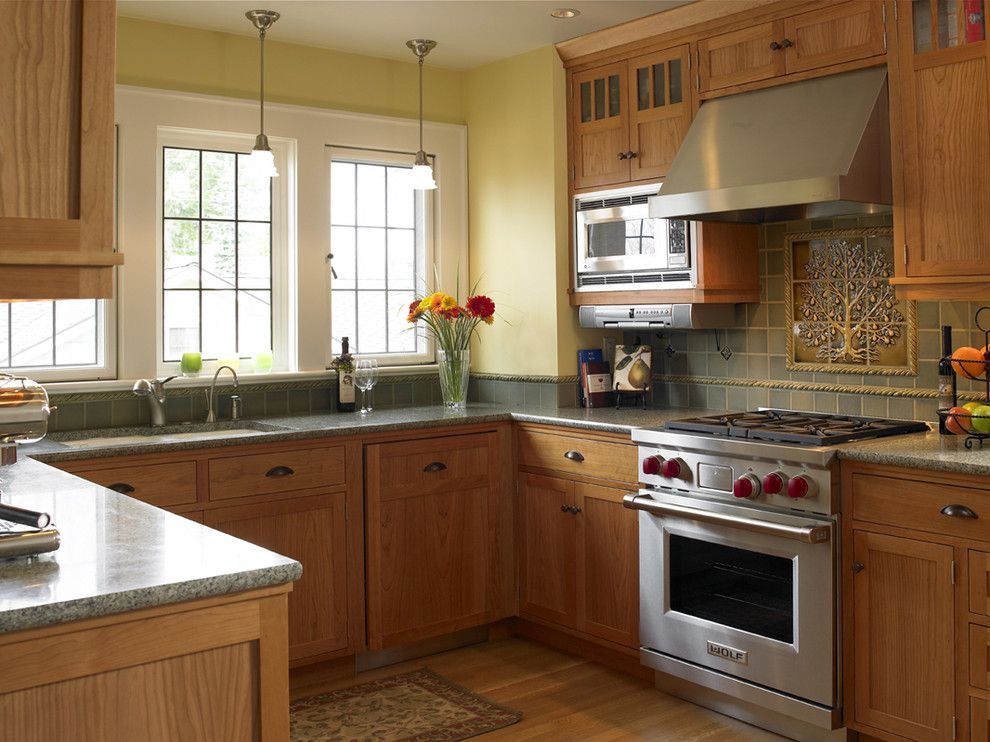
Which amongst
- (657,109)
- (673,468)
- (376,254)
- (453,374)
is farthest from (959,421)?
(376,254)

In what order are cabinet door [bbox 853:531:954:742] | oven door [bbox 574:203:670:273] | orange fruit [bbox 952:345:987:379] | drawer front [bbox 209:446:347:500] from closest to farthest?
1. cabinet door [bbox 853:531:954:742]
2. orange fruit [bbox 952:345:987:379]
3. drawer front [bbox 209:446:347:500]
4. oven door [bbox 574:203:670:273]

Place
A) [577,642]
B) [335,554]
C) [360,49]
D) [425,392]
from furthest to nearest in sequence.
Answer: [425,392] < [360,49] < [577,642] < [335,554]

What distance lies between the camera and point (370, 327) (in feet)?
15.7

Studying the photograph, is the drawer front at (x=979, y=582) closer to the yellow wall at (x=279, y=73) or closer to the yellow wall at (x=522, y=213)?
the yellow wall at (x=522, y=213)

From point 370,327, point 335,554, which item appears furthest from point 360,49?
point 335,554

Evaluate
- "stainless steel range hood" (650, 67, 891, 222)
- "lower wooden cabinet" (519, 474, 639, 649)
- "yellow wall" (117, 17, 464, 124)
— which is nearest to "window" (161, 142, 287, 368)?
"yellow wall" (117, 17, 464, 124)

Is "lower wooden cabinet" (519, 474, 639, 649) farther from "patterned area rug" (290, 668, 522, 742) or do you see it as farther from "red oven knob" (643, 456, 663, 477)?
"patterned area rug" (290, 668, 522, 742)

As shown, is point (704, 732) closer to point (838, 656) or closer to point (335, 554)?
point (838, 656)

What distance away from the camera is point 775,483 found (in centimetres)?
316

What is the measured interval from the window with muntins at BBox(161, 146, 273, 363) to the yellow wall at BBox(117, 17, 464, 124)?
11.4 inches

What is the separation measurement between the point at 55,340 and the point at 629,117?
2403mm

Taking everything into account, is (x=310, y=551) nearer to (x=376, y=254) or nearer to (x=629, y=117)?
(x=376, y=254)

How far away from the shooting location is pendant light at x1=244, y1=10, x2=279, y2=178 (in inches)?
153

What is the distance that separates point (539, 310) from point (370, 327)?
2.61 feet
